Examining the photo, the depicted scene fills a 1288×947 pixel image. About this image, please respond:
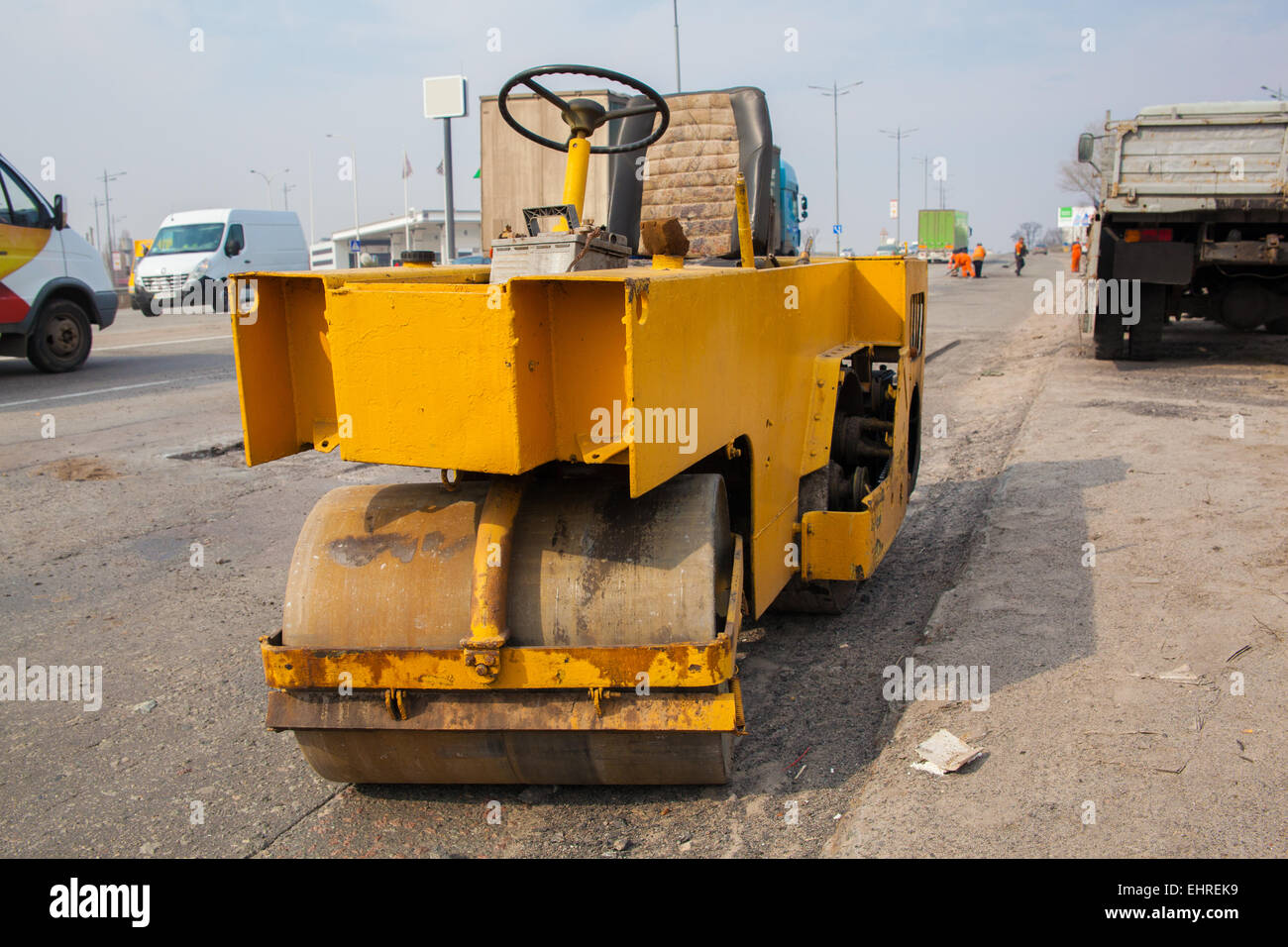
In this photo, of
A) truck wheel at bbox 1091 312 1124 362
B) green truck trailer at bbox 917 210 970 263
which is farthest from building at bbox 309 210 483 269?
truck wheel at bbox 1091 312 1124 362

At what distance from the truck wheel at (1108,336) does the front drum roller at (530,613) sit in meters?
10.2

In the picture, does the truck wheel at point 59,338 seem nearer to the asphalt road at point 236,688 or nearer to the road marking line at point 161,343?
the road marking line at point 161,343

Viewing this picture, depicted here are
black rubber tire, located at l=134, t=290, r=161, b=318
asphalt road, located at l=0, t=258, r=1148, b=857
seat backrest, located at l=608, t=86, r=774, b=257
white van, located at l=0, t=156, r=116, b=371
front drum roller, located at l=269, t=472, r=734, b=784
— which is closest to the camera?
front drum roller, located at l=269, t=472, r=734, b=784

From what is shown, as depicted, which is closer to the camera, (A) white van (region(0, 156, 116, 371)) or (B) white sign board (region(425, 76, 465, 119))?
(A) white van (region(0, 156, 116, 371))

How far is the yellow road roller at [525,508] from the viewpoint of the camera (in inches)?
110

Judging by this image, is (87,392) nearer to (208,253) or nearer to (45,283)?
(45,283)

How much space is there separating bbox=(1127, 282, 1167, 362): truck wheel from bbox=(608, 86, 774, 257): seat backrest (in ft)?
26.4

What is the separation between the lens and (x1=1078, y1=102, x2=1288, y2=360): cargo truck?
35.1ft

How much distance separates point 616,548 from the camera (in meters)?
3.15

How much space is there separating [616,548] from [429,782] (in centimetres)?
95

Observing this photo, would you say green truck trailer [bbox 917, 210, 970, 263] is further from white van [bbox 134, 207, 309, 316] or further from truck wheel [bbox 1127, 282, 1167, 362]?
truck wheel [bbox 1127, 282, 1167, 362]

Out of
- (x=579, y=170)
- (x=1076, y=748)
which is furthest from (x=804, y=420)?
(x=1076, y=748)

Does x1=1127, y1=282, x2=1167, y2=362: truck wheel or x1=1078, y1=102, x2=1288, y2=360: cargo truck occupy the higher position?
x1=1078, y1=102, x2=1288, y2=360: cargo truck

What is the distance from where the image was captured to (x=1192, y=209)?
1077 centimetres
